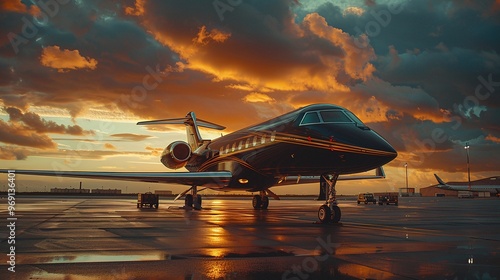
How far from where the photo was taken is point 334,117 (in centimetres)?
1580

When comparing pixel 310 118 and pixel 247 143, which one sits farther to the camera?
pixel 247 143

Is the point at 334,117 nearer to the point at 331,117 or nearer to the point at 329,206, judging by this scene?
the point at 331,117

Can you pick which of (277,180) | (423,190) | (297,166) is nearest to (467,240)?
(297,166)

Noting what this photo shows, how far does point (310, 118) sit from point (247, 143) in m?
5.49

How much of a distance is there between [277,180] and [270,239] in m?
12.0

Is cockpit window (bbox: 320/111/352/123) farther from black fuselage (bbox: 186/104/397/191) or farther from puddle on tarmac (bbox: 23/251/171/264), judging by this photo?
puddle on tarmac (bbox: 23/251/171/264)

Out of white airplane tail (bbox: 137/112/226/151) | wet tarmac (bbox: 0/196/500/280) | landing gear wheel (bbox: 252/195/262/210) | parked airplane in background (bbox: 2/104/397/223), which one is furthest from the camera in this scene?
white airplane tail (bbox: 137/112/226/151)

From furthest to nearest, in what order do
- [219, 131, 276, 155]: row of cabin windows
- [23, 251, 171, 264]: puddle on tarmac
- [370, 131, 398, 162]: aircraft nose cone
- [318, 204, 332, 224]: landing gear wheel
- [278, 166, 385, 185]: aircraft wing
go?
[278, 166, 385, 185]: aircraft wing < [219, 131, 276, 155]: row of cabin windows < [318, 204, 332, 224]: landing gear wheel < [370, 131, 398, 162]: aircraft nose cone < [23, 251, 171, 264]: puddle on tarmac

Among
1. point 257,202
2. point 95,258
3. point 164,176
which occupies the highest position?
point 164,176

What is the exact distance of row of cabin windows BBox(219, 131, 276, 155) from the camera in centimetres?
1909

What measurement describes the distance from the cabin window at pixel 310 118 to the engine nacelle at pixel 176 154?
1197 cm

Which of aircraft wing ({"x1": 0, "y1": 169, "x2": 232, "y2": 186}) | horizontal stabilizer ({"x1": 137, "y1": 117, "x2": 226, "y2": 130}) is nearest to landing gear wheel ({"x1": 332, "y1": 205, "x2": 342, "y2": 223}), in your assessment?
aircraft wing ({"x1": 0, "y1": 169, "x2": 232, "y2": 186})

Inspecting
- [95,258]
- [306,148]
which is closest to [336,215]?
[306,148]

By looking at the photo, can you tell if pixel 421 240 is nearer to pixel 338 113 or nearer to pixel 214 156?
pixel 338 113
